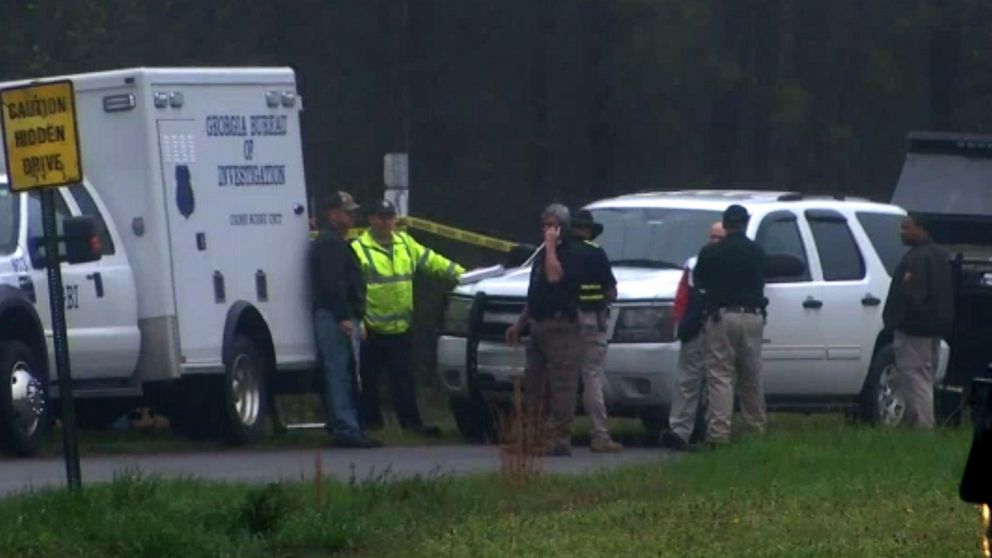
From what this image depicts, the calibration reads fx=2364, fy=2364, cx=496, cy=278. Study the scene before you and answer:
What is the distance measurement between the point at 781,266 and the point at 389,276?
116 inches

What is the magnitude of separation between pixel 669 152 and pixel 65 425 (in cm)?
2739

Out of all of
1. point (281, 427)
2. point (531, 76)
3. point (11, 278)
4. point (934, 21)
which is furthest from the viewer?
point (531, 76)

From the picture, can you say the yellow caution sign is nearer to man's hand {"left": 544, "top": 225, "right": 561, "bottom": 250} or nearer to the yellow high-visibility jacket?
man's hand {"left": 544, "top": 225, "right": 561, "bottom": 250}

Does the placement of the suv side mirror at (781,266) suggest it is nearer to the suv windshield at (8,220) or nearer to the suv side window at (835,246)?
the suv side window at (835,246)

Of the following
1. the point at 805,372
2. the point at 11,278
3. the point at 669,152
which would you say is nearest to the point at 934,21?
the point at 669,152

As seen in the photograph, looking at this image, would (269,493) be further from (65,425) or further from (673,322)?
(673,322)

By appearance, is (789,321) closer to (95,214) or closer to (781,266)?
(781,266)

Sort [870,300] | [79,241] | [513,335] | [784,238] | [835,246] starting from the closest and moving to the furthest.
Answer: [79,241], [513,335], [784,238], [870,300], [835,246]

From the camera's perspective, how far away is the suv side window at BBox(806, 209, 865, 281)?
60.4 feet

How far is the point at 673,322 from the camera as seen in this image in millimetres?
16953

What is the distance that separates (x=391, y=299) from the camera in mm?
18016

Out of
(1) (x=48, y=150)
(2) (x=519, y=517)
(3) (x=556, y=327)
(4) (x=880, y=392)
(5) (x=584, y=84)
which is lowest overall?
(4) (x=880, y=392)

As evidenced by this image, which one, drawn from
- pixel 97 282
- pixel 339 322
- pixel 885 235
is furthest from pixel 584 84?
pixel 97 282

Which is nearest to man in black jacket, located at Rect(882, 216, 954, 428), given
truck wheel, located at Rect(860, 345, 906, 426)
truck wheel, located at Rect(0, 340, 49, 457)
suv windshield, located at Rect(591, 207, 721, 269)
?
truck wheel, located at Rect(860, 345, 906, 426)
